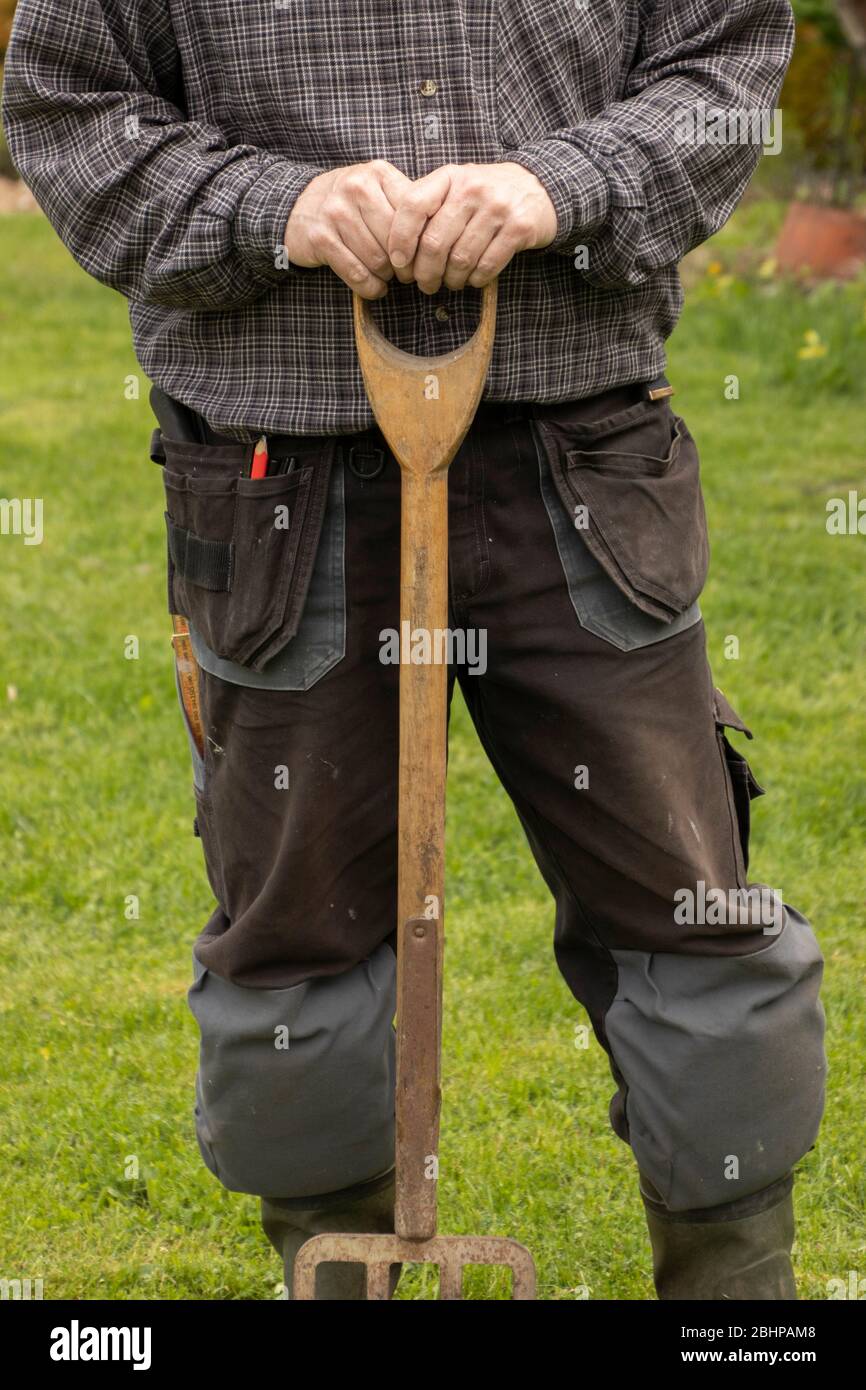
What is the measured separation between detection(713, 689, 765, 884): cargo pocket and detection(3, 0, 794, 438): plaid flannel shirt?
444mm

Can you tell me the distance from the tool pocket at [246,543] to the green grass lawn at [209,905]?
118 centimetres

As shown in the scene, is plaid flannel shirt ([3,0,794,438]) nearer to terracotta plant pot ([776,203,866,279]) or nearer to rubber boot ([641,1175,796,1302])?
rubber boot ([641,1175,796,1302])

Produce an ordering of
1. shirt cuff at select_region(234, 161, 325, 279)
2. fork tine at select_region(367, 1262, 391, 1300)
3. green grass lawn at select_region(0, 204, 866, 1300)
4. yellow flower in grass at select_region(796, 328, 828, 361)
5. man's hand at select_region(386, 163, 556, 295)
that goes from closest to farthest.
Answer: man's hand at select_region(386, 163, 556, 295) < shirt cuff at select_region(234, 161, 325, 279) < fork tine at select_region(367, 1262, 391, 1300) < green grass lawn at select_region(0, 204, 866, 1300) < yellow flower in grass at select_region(796, 328, 828, 361)

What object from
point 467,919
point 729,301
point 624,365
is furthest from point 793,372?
point 624,365

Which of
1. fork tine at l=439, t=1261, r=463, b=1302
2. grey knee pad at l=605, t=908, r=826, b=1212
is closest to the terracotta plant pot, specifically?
grey knee pad at l=605, t=908, r=826, b=1212

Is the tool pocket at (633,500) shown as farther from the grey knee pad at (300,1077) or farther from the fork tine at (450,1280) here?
the fork tine at (450,1280)

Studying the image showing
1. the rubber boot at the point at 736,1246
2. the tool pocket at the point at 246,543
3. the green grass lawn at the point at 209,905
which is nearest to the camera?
the tool pocket at the point at 246,543

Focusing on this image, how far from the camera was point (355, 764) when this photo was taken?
204 centimetres

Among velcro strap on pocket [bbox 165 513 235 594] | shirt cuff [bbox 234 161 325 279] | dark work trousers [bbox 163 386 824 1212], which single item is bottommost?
dark work trousers [bbox 163 386 824 1212]

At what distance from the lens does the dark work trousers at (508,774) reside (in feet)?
6.52

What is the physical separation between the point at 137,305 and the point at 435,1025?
0.95 metres

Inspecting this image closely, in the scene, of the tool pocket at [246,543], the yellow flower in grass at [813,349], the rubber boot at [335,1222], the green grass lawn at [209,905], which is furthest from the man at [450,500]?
the yellow flower in grass at [813,349]

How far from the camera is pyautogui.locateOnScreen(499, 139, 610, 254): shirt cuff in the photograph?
1.83 meters

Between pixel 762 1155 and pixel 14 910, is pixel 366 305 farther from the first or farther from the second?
pixel 14 910
